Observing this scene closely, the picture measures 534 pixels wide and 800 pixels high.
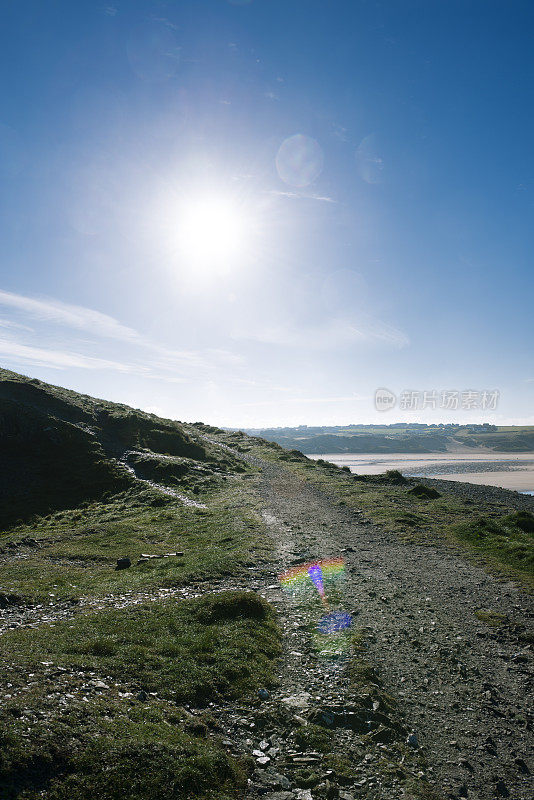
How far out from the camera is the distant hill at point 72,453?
141 ft

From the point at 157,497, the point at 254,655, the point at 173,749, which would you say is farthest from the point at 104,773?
the point at 157,497

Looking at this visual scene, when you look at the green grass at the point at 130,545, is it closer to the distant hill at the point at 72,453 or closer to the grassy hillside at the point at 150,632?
the grassy hillside at the point at 150,632

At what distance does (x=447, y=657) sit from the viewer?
1341 cm

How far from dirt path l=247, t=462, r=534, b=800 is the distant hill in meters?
28.3

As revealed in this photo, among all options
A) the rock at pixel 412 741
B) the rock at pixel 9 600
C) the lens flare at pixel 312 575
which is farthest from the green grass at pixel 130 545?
the rock at pixel 412 741

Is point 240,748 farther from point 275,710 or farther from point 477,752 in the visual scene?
point 477,752

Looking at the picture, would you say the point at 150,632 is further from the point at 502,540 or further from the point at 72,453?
the point at 72,453

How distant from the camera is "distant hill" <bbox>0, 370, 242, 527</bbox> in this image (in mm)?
42906

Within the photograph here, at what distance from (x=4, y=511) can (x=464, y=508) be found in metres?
45.7

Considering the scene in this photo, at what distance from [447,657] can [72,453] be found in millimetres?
49722

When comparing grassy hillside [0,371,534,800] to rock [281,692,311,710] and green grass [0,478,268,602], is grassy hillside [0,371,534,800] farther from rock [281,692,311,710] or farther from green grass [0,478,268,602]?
rock [281,692,311,710]

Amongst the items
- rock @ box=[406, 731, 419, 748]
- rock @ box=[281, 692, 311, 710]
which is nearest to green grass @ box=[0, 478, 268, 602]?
rock @ box=[281, 692, 311, 710]

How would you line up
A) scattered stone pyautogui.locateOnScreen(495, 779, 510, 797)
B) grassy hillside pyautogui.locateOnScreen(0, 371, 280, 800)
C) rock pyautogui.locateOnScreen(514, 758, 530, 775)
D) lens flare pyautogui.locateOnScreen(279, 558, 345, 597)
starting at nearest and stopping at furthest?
grassy hillside pyautogui.locateOnScreen(0, 371, 280, 800)
scattered stone pyautogui.locateOnScreen(495, 779, 510, 797)
rock pyautogui.locateOnScreen(514, 758, 530, 775)
lens flare pyautogui.locateOnScreen(279, 558, 345, 597)

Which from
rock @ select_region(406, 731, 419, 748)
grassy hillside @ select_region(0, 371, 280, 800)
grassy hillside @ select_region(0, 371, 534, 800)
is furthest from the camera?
rock @ select_region(406, 731, 419, 748)
